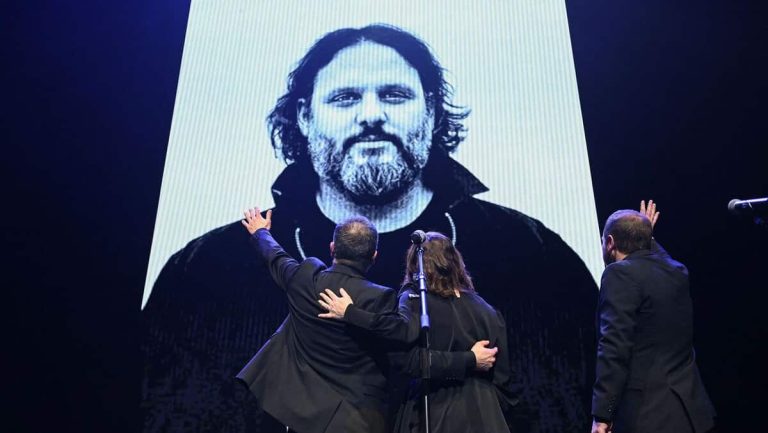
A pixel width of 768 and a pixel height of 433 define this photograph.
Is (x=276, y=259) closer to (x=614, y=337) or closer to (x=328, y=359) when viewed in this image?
(x=328, y=359)

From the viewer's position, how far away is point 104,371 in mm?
3424

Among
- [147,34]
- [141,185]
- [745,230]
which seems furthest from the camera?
[147,34]

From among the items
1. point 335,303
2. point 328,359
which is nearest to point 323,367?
point 328,359

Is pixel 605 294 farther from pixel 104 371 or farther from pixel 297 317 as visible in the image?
pixel 104 371

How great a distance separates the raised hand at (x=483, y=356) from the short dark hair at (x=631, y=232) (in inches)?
28.7

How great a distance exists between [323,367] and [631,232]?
4.56ft

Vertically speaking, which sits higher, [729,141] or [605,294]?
[729,141]

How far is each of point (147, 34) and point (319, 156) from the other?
174 centimetres

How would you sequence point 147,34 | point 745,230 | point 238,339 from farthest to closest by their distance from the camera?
1. point 147,34
2. point 745,230
3. point 238,339

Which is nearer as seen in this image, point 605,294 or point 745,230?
point 605,294

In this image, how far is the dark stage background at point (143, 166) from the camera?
3.42 metres

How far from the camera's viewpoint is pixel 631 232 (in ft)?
7.97

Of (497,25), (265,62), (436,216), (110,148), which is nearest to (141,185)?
(110,148)

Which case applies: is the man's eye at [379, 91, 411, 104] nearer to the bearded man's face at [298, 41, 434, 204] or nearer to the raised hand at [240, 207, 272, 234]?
the bearded man's face at [298, 41, 434, 204]
